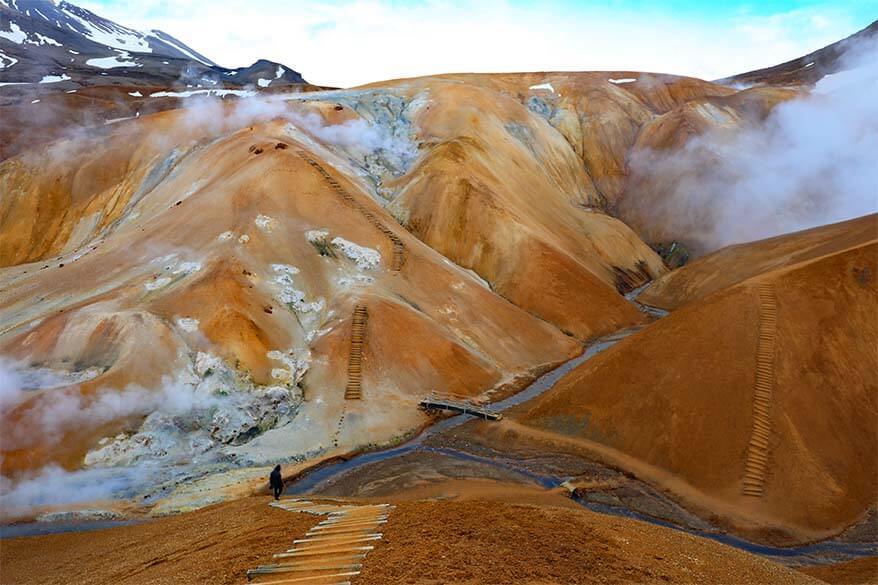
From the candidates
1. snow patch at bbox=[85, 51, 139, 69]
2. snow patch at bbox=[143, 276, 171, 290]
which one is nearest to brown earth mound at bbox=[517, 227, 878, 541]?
snow patch at bbox=[143, 276, 171, 290]

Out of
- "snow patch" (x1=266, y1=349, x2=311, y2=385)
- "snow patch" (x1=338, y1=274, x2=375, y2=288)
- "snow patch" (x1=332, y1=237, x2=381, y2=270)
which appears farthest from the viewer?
"snow patch" (x1=332, y1=237, x2=381, y2=270)

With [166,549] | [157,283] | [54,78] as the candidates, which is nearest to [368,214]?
[157,283]

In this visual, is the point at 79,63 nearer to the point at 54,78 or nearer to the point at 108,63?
the point at 108,63

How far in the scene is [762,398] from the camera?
24766 millimetres

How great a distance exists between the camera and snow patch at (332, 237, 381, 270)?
40.7 metres

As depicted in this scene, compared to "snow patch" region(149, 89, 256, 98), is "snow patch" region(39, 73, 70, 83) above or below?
above

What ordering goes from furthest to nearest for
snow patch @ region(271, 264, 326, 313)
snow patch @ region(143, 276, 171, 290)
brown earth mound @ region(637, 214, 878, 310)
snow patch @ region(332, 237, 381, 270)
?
snow patch @ region(332, 237, 381, 270)
snow patch @ region(271, 264, 326, 313)
snow patch @ region(143, 276, 171, 290)
brown earth mound @ region(637, 214, 878, 310)

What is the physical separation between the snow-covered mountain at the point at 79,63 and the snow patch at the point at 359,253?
96.9 m

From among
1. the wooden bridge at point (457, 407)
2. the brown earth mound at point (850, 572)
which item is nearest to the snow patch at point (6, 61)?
the wooden bridge at point (457, 407)

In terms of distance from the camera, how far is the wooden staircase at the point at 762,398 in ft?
75.1

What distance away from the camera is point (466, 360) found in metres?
36.1

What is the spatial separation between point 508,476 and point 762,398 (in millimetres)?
10544

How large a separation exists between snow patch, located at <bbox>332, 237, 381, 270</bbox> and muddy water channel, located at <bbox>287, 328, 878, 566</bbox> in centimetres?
1306

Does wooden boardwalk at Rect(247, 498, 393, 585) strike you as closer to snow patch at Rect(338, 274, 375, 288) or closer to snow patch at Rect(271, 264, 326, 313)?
snow patch at Rect(271, 264, 326, 313)
